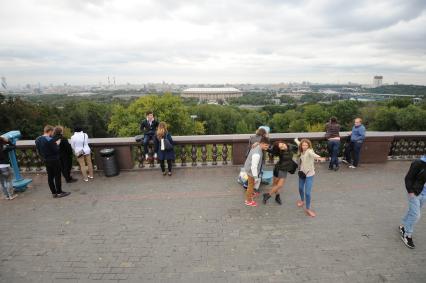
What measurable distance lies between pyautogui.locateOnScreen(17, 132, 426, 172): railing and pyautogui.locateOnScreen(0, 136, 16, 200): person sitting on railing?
1.82 meters

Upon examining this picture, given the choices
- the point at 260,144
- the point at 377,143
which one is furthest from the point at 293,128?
the point at 260,144

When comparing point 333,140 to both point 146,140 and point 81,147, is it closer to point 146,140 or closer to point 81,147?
point 146,140

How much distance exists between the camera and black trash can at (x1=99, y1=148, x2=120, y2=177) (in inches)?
316

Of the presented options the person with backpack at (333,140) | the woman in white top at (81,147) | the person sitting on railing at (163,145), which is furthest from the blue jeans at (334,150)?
the woman in white top at (81,147)

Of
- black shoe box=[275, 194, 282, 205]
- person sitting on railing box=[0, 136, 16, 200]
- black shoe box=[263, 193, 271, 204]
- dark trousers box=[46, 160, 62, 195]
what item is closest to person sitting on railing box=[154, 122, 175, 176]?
dark trousers box=[46, 160, 62, 195]

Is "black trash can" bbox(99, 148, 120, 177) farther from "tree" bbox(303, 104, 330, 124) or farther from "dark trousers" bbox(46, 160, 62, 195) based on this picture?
"tree" bbox(303, 104, 330, 124)

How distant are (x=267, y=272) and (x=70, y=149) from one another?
680 cm

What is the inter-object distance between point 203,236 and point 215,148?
4145mm

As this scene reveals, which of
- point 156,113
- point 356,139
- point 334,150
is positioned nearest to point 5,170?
point 334,150

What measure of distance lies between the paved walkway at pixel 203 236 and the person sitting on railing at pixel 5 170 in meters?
0.29

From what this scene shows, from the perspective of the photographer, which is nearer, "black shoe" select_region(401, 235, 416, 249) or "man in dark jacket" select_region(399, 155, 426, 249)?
"man in dark jacket" select_region(399, 155, 426, 249)

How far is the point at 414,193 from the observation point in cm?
457

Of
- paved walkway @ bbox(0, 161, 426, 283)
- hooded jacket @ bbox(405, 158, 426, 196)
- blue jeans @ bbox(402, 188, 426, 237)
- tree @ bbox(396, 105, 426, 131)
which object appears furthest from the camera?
tree @ bbox(396, 105, 426, 131)

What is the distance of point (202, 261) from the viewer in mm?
4355
